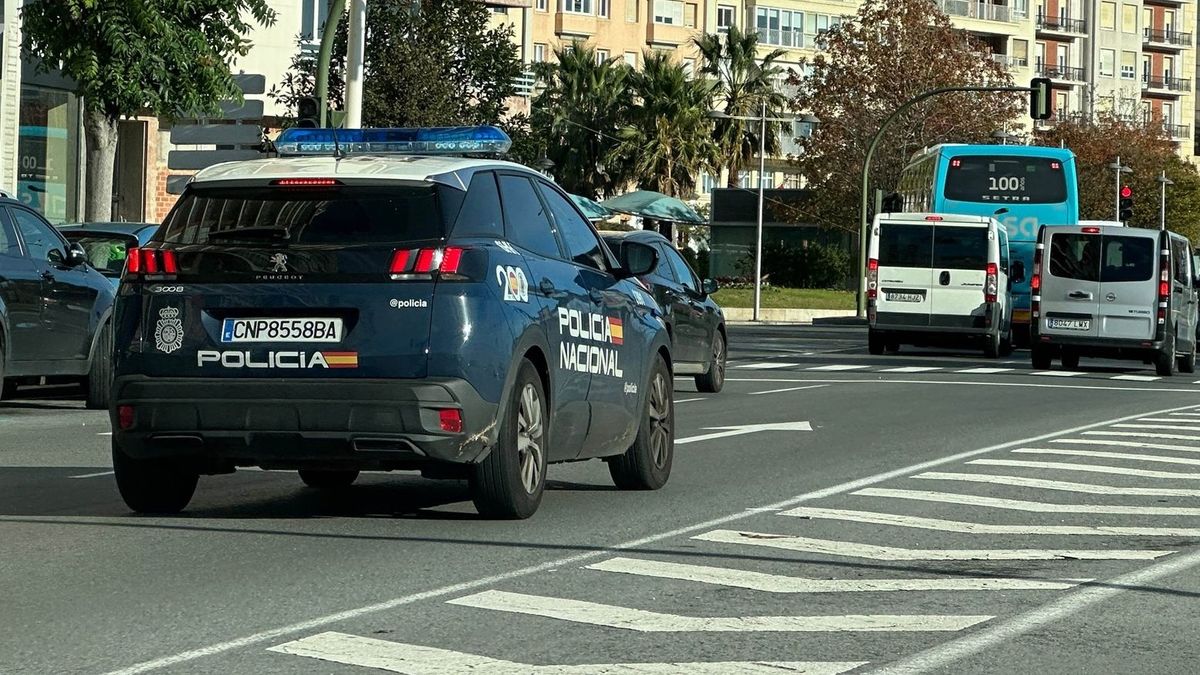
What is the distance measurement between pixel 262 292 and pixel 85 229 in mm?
11248

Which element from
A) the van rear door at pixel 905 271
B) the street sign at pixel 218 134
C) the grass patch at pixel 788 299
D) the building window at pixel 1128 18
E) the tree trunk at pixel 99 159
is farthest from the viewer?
the building window at pixel 1128 18

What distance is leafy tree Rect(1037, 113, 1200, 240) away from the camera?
98000mm

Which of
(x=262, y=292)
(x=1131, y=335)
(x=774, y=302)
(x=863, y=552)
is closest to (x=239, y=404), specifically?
(x=262, y=292)

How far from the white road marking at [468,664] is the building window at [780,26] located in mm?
101499

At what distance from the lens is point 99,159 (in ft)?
88.6

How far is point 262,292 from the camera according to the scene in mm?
9383

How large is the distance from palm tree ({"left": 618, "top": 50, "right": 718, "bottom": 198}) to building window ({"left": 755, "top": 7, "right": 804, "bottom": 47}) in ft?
96.3

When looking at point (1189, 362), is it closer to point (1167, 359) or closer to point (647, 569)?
point (1167, 359)

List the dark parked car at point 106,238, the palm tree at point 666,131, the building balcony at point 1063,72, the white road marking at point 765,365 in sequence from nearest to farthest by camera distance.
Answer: the dark parked car at point 106,238 → the white road marking at point 765,365 → the palm tree at point 666,131 → the building balcony at point 1063,72

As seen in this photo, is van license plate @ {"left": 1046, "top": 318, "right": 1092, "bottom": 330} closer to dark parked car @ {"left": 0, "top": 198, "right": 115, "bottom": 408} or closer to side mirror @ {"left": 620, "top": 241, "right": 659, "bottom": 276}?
dark parked car @ {"left": 0, "top": 198, "right": 115, "bottom": 408}

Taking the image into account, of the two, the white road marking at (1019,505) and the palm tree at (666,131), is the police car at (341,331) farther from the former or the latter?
the palm tree at (666,131)

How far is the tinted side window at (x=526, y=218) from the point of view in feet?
33.1

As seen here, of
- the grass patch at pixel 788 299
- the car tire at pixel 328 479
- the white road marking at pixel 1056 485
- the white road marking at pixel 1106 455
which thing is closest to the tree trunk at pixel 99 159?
the white road marking at pixel 1106 455

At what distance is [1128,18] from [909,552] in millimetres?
126461
